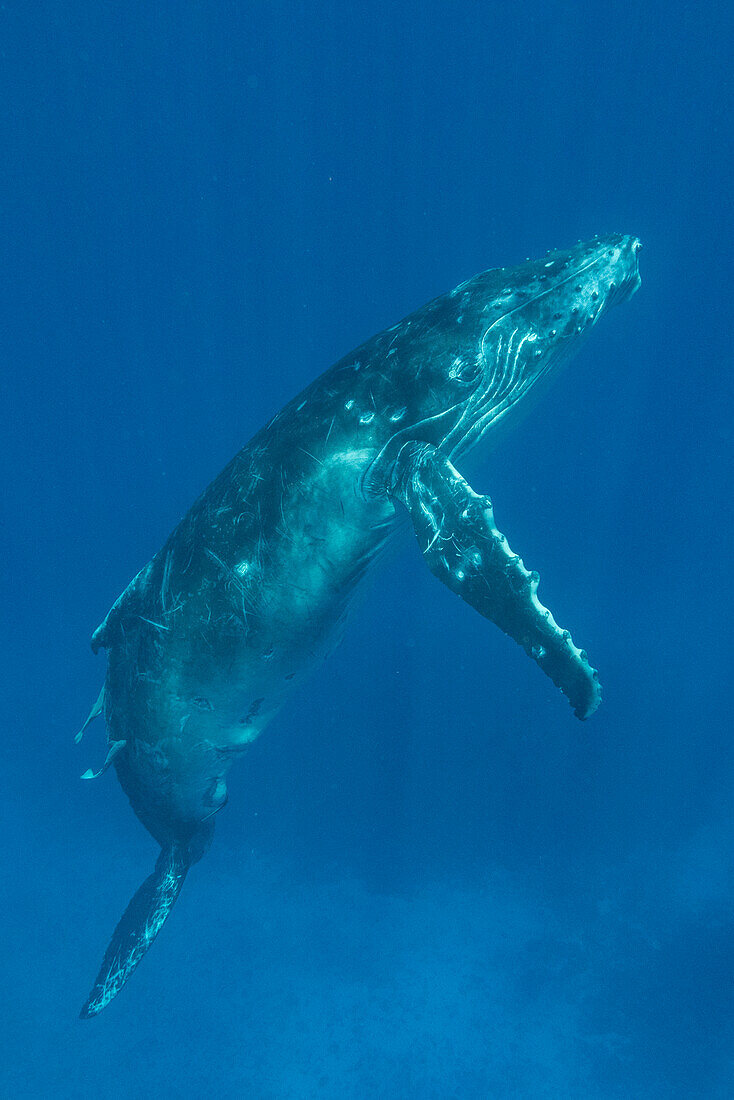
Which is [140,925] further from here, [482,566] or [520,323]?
A: [520,323]

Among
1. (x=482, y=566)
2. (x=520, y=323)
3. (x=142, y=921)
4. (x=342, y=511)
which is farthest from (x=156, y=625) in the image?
(x=520, y=323)

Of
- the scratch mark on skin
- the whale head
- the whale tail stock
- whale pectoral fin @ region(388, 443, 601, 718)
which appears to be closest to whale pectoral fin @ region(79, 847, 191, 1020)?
the whale tail stock

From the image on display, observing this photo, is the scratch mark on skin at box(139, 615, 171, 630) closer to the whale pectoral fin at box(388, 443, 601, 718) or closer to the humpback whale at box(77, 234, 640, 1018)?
the humpback whale at box(77, 234, 640, 1018)

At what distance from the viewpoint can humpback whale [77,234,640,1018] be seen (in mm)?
5859

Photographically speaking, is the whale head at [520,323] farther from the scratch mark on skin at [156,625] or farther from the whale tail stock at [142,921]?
the whale tail stock at [142,921]

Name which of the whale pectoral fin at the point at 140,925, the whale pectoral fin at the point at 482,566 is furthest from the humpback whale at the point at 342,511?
the whale pectoral fin at the point at 140,925

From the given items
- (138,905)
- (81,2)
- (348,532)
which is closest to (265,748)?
(138,905)

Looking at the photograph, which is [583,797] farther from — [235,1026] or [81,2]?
[81,2]

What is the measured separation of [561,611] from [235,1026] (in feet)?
47.1

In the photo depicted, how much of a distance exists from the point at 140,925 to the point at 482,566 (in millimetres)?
7266

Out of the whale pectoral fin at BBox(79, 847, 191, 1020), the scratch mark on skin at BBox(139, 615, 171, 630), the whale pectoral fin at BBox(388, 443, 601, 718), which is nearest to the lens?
the whale pectoral fin at BBox(388, 443, 601, 718)

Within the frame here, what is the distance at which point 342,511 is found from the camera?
6566 mm

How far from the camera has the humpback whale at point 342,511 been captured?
5.86 metres

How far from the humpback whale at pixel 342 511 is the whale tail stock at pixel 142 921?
1.25ft
